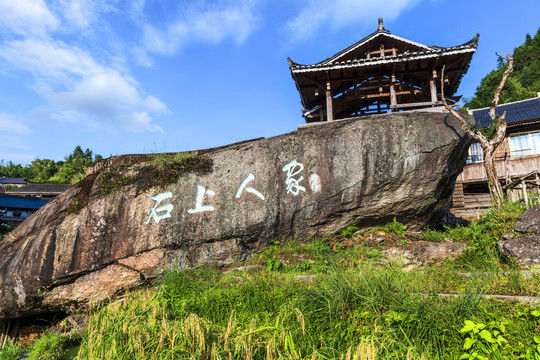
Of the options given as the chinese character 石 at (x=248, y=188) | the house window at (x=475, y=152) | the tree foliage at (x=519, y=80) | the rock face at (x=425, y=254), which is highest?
the tree foliage at (x=519, y=80)

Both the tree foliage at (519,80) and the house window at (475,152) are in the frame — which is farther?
the tree foliage at (519,80)

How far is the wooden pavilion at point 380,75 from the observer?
39.0 ft

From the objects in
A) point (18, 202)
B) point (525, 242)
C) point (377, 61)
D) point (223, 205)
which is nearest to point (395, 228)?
point (525, 242)

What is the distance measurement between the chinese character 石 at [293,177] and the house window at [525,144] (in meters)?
15.3

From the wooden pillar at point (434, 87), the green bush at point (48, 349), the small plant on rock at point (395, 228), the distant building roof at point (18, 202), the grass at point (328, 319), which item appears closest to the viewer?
the grass at point (328, 319)

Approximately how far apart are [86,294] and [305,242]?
4.84 meters

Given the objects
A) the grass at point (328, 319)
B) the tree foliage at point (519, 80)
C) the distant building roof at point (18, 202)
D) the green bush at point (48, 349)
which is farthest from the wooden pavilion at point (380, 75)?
the distant building roof at point (18, 202)

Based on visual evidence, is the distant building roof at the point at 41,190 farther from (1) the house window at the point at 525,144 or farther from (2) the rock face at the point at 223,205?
(1) the house window at the point at 525,144

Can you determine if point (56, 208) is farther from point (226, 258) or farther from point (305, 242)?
→ point (305, 242)

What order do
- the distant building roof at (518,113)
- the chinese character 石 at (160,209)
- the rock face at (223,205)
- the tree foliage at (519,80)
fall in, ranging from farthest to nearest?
the tree foliage at (519,80) → the distant building roof at (518,113) → the chinese character 石 at (160,209) → the rock face at (223,205)

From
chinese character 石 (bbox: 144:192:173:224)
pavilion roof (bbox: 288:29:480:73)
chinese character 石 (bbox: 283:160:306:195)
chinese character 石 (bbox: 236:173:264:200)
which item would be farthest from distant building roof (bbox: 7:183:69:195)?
chinese character 石 (bbox: 283:160:306:195)

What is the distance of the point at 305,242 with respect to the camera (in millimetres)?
7480

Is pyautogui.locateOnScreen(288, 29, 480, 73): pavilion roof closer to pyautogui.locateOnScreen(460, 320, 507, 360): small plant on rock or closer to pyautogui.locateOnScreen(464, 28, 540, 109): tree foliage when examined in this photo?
pyautogui.locateOnScreen(460, 320, 507, 360): small plant on rock

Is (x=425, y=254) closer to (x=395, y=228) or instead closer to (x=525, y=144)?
(x=395, y=228)
